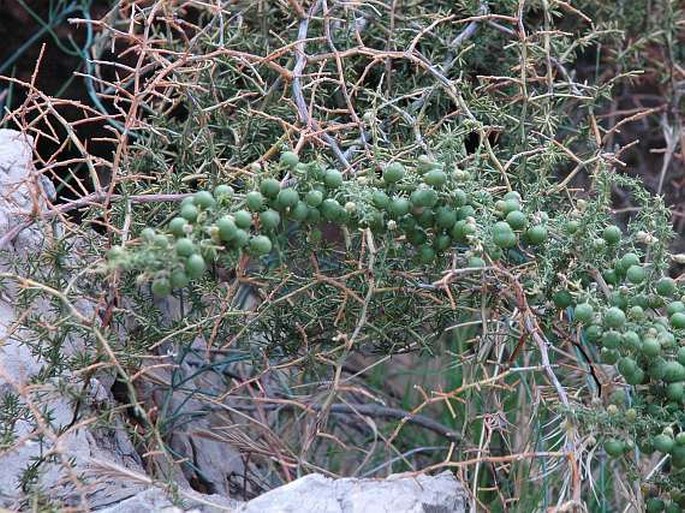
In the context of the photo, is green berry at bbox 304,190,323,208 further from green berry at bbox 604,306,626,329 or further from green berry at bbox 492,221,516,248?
green berry at bbox 604,306,626,329

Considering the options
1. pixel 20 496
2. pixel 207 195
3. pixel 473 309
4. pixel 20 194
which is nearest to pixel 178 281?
pixel 207 195

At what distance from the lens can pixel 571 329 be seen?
57.5 inches

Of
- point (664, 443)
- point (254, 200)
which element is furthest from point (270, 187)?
point (664, 443)

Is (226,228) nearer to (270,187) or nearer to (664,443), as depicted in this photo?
(270,187)

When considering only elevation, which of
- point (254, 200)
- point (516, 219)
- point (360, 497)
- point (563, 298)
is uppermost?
point (254, 200)

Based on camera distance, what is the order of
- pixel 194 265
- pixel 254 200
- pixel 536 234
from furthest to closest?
pixel 536 234 < pixel 254 200 < pixel 194 265

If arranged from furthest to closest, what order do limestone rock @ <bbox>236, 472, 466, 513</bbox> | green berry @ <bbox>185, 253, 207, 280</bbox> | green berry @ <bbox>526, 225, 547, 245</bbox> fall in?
green berry @ <bbox>526, 225, 547, 245</bbox>
limestone rock @ <bbox>236, 472, 466, 513</bbox>
green berry @ <bbox>185, 253, 207, 280</bbox>

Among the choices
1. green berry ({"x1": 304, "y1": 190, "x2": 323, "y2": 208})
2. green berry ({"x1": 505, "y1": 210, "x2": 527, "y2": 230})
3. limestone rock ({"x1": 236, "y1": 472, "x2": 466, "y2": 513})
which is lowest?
limestone rock ({"x1": 236, "y1": 472, "x2": 466, "y2": 513})

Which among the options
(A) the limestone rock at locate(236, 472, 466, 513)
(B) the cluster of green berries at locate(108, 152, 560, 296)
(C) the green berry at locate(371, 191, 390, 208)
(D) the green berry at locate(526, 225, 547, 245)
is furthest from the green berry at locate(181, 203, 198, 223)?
(D) the green berry at locate(526, 225, 547, 245)

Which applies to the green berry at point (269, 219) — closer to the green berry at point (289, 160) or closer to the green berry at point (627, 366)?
the green berry at point (289, 160)

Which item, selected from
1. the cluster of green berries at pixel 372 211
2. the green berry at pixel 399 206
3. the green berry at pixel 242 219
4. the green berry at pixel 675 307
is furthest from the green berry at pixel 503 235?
the green berry at pixel 242 219

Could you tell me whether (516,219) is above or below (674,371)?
above

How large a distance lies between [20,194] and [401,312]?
Answer: 0.64 m

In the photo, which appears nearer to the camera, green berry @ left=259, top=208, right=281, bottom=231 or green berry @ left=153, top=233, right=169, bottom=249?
green berry @ left=153, top=233, right=169, bottom=249
